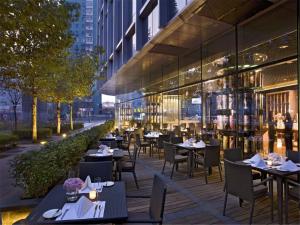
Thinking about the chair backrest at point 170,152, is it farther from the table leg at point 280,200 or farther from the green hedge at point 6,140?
the green hedge at point 6,140

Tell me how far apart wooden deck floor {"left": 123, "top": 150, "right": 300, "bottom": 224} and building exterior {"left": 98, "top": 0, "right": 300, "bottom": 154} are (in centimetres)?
197

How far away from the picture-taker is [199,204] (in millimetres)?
4680

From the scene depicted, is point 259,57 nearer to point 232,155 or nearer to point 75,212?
point 232,155

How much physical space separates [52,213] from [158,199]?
96cm

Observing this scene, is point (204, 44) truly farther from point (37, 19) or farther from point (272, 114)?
point (37, 19)

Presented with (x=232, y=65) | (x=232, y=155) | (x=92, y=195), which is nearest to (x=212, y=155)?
(x=232, y=155)

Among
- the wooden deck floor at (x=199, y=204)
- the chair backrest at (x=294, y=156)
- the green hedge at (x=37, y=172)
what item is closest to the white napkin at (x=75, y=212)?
the green hedge at (x=37, y=172)

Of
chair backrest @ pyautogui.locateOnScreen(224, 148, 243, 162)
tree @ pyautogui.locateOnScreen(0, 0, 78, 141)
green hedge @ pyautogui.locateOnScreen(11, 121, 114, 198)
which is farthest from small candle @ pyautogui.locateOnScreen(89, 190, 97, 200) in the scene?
tree @ pyautogui.locateOnScreen(0, 0, 78, 141)

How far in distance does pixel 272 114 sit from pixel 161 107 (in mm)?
8532

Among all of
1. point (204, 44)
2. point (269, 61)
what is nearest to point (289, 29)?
point (269, 61)

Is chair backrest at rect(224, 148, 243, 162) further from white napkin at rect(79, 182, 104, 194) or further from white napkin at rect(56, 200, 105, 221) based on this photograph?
white napkin at rect(56, 200, 105, 221)

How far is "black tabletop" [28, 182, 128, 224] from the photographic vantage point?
2.09 m

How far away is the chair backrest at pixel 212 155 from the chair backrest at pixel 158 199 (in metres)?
3.46

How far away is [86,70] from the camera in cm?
1595
